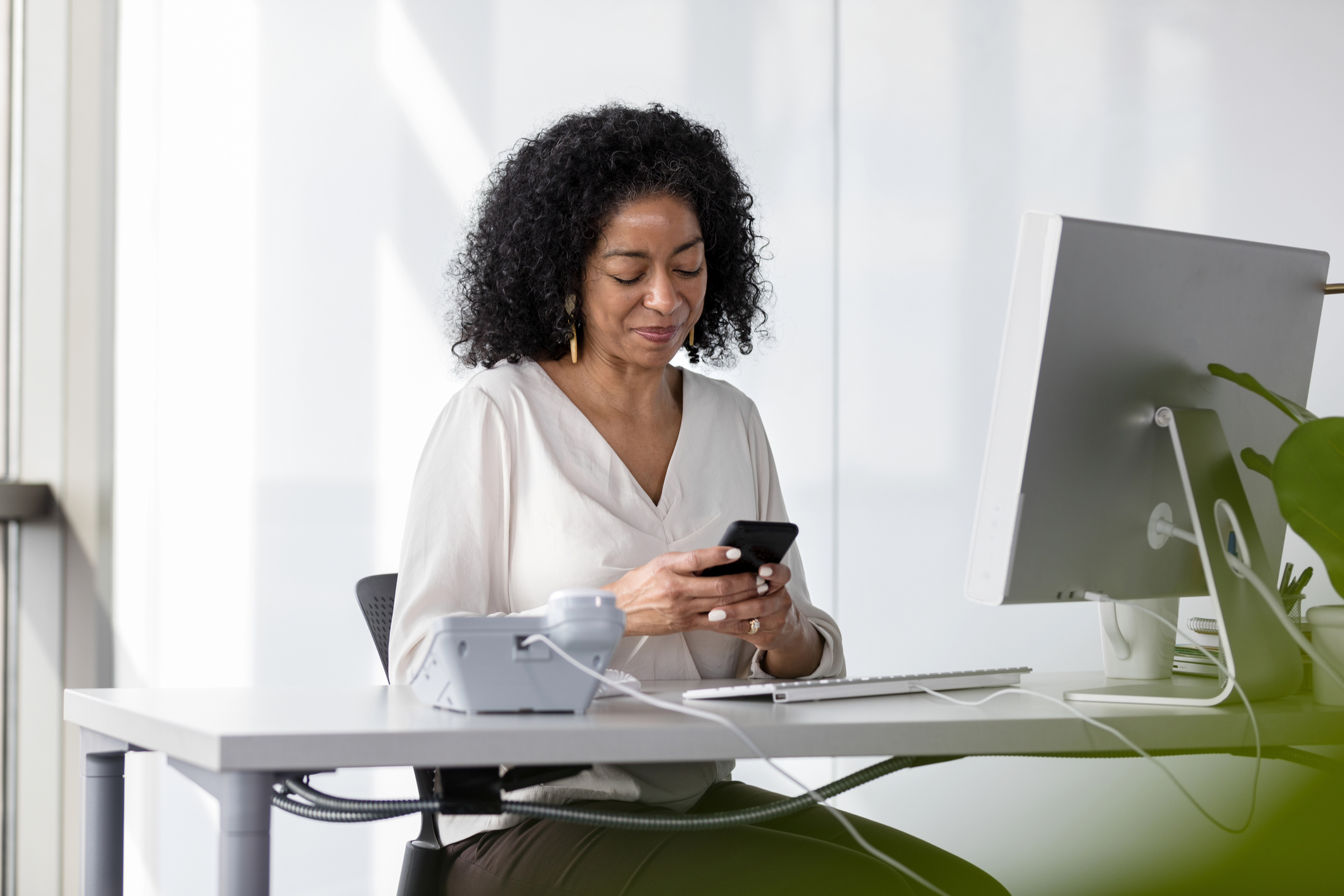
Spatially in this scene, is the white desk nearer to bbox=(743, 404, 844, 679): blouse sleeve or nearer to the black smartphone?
the black smartphone

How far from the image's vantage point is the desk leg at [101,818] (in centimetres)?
125

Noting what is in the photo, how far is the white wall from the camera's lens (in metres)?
2.86

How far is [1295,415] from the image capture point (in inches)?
52.7

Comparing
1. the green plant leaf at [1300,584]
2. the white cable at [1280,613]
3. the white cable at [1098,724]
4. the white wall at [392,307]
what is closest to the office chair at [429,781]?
the white cable at [1098,724]

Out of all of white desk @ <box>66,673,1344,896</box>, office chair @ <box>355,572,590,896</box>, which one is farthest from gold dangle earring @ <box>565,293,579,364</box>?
white desk @ <box>66,673,1344,896</box>

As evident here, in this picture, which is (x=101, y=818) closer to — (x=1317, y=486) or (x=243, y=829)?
(x=243, y=829)

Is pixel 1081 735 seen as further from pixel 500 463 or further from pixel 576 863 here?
pixel 500 463

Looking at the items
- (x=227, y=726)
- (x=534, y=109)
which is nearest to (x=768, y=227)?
(x=534, y=109)

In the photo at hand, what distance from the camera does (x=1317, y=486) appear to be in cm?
123

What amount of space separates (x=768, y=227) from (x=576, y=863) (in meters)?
2.12

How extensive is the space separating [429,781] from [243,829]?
0.42 metres

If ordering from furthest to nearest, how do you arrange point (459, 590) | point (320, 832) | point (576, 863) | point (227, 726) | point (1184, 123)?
point (320, 832) → point (1184, 123) → point (459, 590) → point (576, 863) → point (227, 726)

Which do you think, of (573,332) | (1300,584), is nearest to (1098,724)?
(1300,584)

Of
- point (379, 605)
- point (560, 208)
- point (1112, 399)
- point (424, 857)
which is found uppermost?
point (560, 208)
